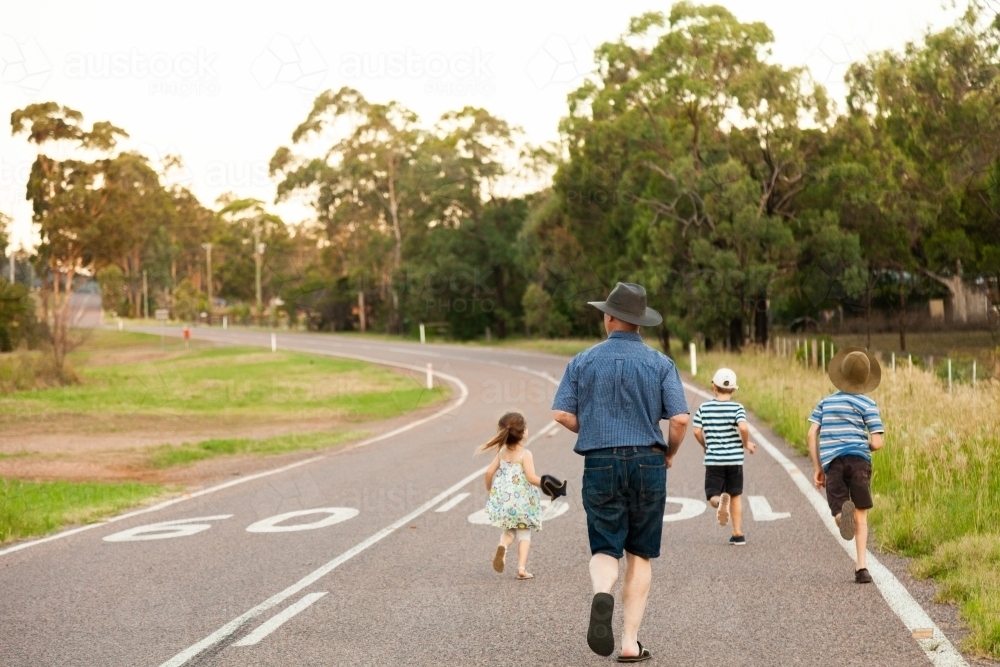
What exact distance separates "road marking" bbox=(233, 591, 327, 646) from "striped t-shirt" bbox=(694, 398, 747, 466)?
3.63m

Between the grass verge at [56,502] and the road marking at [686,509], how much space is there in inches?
236

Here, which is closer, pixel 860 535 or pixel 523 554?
pixel 860 535

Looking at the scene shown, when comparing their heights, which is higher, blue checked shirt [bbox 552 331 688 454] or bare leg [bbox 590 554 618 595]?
blue checked shirt [bbox 552 331 688 454]

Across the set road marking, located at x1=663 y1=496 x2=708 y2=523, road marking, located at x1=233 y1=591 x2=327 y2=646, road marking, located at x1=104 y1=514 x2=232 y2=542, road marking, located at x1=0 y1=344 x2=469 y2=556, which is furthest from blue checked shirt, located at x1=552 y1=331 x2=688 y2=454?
road marking, located at x1=0 y1=344 x2=469 y2=556

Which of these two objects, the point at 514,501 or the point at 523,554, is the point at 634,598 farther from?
the point at 514,501

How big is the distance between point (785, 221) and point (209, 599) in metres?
38.6

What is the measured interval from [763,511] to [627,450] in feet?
19.3

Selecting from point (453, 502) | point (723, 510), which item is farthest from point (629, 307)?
point (453, 502)

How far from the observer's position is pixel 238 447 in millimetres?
21875

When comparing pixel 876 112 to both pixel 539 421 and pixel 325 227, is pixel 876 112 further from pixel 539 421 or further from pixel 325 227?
pixel 325 227

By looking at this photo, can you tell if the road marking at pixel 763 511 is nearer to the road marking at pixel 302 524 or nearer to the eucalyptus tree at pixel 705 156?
the road marking at pixel 302 524

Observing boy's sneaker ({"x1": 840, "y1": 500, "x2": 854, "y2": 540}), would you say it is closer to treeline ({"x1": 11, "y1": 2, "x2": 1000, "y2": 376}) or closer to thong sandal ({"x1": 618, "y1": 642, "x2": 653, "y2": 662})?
thong sandal ({"x1": 618, "y1": 642, "x2": 653, "y2": 662})

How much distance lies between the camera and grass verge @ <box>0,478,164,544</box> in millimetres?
12344

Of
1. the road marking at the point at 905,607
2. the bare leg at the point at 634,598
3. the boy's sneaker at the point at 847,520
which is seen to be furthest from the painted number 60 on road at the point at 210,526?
the bare leg at the point at 634,598
